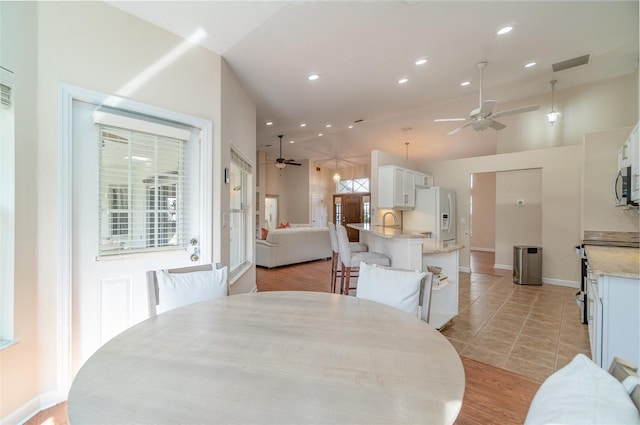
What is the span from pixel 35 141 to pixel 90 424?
1.90 metres

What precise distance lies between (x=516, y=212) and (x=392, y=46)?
5377 millimetres

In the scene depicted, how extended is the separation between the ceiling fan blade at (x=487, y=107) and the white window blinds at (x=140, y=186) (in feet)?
11.7

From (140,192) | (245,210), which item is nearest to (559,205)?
(245,210)

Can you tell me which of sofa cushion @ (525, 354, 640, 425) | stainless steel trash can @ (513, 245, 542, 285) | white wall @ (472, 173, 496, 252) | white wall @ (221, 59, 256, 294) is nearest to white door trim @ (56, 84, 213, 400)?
white wall @ (221, 59, 256, 294)

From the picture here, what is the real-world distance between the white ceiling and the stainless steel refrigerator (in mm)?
1875

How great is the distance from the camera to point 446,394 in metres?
0.78

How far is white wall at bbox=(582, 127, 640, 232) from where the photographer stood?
12.4 ft

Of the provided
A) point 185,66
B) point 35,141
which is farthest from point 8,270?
point 185,66

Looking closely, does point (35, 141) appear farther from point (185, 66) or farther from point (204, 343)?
point (204, 343)

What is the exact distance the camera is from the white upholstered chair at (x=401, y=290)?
1560 mm

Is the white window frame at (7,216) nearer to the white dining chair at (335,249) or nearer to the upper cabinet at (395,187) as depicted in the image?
the white dining chair at (335,249)

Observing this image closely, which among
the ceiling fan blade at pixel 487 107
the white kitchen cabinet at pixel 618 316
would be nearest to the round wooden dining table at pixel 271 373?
the white kitchen cabinet at pixel 618 316

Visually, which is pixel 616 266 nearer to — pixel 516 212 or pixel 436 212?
pixel 436 212

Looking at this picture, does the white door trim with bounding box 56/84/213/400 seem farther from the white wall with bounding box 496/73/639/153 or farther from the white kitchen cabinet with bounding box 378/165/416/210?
the white wall with bounding box 496/73/639/153
